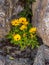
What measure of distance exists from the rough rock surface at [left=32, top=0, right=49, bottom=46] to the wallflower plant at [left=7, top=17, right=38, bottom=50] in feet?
0.56

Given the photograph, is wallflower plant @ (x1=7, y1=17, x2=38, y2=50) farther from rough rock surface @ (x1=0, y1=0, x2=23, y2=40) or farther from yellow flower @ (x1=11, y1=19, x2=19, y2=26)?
rough rock surface @ (x1=0, y1=0, x2=23, y2=40)

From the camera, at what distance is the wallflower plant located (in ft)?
16.6

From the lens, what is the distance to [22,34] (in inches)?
206

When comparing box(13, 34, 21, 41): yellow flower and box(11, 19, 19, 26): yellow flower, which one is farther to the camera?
box(11, 19, 19, 26): yellow flower

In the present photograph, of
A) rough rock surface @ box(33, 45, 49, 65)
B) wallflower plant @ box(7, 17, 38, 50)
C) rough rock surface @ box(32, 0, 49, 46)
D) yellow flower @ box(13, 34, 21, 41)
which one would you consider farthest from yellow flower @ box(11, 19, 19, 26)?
rough rock surface @ box(33, 45, 49, 65)

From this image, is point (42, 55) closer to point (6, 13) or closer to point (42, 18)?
point (42, 18)

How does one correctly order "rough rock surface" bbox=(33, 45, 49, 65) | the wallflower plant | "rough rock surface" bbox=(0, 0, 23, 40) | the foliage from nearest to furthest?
1. "rough rock surface" bbox=(33, 45, 49, 65)
2. "rough rock surface" bbox=(0, 0, 23, 40)
3. the wallflower plant
4. the foliage

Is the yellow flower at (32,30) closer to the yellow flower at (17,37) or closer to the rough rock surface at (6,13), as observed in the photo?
the yellow flower at (17,37)

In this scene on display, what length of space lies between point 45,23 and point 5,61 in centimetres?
113

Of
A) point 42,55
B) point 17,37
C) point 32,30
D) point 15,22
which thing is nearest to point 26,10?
point 15,22

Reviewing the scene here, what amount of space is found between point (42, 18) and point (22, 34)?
0.62 meters

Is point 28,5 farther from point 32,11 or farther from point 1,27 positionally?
point 1,27

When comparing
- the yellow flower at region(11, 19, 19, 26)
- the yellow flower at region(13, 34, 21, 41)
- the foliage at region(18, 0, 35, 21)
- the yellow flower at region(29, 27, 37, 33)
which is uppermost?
the foliage at region(18, 0, 35, 21)

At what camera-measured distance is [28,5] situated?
215 inches
